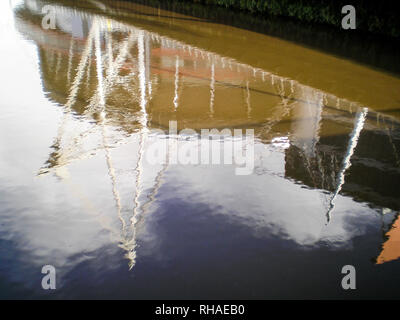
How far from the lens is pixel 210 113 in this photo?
9.05m

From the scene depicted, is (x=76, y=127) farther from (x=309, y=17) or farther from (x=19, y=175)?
(x=309, y=17)

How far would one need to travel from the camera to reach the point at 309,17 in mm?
20953

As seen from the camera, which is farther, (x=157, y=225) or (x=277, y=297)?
(x=157, y=225)

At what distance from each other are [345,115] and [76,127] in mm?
5258

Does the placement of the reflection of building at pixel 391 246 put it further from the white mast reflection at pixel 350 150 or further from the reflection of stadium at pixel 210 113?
the white mast reflection at pixel 350 150

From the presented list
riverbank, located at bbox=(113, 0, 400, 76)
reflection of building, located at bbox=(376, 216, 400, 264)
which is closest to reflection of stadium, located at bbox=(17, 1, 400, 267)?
reflection of building, located at bbox=(376, 216, 400, 264)

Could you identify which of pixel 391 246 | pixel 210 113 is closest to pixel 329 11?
pixel 210 113

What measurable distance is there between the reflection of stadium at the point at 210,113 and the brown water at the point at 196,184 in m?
0.04

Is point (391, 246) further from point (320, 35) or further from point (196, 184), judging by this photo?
point (320, 35)

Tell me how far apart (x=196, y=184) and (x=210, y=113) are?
313cm

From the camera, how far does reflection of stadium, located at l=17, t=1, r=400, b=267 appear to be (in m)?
6.53

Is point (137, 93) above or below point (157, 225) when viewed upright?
above

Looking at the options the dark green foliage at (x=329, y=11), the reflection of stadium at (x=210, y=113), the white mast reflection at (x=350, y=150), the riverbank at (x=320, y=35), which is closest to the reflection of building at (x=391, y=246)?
the reflection of stadium at (x=210, y=113)

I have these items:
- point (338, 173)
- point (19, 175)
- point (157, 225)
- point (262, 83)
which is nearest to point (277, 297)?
point (157, 225)
